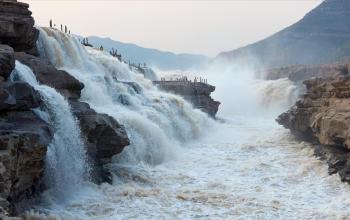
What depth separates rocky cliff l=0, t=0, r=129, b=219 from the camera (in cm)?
1341

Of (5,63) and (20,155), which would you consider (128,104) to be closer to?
(5,63)

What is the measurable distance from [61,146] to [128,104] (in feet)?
36.6

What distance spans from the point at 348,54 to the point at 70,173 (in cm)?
13414

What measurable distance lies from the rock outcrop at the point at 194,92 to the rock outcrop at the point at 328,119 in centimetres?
1315

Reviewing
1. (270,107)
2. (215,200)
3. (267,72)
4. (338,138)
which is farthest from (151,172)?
(267,72)

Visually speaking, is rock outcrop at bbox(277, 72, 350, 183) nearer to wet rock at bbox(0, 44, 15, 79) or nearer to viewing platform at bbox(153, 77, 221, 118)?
viewing platform at bbox(153, 77, 221, 118)

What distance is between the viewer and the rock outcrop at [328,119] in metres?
21.3

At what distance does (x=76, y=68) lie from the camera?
92.9 ft

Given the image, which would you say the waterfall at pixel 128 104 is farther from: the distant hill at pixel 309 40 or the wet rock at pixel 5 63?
the distant hill at pixel 309 40

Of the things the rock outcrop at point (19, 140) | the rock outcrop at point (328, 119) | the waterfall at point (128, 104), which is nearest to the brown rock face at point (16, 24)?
the waterfall at point (128, 104)

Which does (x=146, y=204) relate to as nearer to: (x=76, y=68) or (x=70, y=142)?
(x=70, y=142)

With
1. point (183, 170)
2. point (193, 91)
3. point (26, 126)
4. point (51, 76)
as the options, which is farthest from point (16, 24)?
point (193, 91)

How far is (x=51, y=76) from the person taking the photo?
65.2 feet

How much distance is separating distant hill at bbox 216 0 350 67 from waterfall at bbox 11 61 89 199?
148412 millimetres
